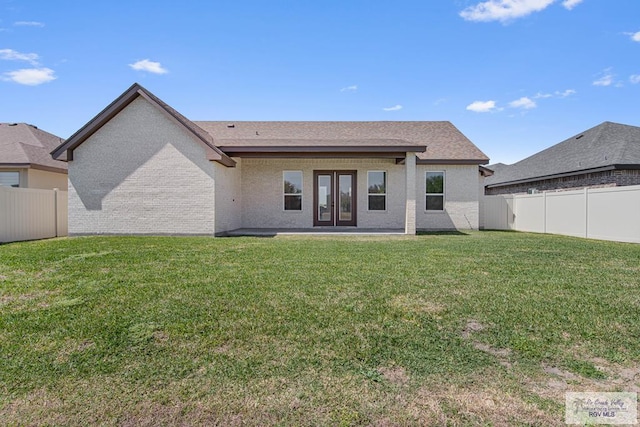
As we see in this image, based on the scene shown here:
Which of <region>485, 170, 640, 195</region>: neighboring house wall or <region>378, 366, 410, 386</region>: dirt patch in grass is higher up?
<region>485, 170, 640, 195</region>: neighboring house wall

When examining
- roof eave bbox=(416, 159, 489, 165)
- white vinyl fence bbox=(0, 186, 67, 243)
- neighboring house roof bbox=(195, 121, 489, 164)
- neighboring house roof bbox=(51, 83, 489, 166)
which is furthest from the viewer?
roof eave bbox=(416, 159, 489, 165)

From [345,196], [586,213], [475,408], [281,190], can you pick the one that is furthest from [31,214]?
[586,213]

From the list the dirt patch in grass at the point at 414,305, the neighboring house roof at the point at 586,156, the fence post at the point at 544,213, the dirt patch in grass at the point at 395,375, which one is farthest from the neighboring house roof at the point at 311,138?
the dirt patch in grass at the point at 395,375

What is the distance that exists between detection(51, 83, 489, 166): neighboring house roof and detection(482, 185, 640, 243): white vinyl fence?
3128 millimetres

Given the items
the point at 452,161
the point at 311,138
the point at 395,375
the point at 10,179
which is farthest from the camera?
the point at 311,138

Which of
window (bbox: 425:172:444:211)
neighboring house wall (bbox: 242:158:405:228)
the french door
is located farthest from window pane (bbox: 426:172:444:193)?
the french door

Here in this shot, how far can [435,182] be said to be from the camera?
53.8 ft

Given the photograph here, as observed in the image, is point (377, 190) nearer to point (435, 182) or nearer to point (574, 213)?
point (435, 182)

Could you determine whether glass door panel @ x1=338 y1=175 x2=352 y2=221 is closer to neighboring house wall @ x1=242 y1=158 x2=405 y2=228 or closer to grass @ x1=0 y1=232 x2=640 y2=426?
neighboring house wall @ x1=242 y1=158 x2=405 y2=228

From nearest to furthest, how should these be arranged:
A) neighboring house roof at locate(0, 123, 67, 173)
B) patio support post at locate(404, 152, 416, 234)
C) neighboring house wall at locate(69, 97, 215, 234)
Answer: neighboring house wall at locate(69, 97, 215, 234) → patio support post at locate(404, 152, 416, 234) → neighboring house roof at locate(0, 123, 67, 173)

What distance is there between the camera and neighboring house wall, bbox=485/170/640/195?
1622 cm

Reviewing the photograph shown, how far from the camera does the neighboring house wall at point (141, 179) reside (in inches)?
502

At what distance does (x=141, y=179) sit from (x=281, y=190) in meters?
5.69

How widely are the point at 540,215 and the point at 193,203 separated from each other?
14509 mm
